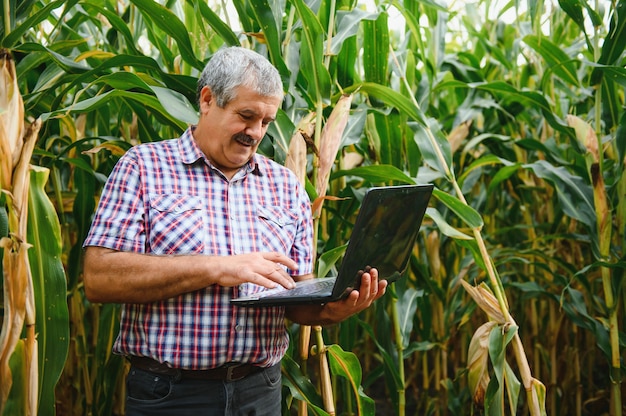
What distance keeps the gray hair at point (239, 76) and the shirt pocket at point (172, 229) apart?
21 centimetres

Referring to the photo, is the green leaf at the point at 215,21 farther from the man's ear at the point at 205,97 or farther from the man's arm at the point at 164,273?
the man's arm at the point at 164,273

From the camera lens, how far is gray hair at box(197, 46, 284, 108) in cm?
121

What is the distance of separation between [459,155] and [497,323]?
97cm

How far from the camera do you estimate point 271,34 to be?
5.27 ft

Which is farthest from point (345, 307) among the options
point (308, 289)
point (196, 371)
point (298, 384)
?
point (298, 384)

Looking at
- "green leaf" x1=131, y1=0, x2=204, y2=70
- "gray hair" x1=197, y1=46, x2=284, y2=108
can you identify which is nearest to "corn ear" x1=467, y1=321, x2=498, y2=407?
"gray hair" x1=197, y1=46, x2=284, y2=108

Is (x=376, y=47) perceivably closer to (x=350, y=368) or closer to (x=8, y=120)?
(x=350, y=368)

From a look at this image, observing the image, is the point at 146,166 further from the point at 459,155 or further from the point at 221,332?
the point at 459,155

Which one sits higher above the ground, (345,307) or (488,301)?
(345,307)

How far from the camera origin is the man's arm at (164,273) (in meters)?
1.10

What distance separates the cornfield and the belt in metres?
0.16

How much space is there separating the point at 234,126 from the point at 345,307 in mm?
388

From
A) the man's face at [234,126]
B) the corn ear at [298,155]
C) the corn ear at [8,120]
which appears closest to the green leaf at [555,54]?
the corn ear at [298,155]

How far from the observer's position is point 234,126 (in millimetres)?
1228
